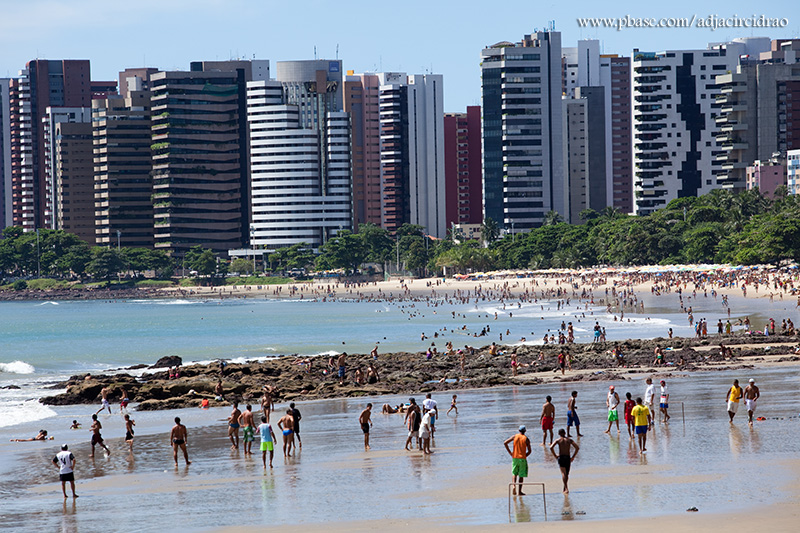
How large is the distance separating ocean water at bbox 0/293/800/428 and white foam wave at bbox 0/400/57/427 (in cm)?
4

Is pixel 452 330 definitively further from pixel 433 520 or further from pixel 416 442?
pixel 433 520

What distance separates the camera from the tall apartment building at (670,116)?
18425cm

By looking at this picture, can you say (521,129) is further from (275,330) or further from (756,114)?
(275,330)

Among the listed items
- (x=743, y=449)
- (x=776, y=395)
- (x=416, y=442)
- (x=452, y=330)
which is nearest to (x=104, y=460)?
(x=416, y=442)

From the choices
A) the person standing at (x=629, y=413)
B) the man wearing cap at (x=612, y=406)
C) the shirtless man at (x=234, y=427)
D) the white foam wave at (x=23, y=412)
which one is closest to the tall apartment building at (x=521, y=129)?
the white foam wave at (x=23, y=412)

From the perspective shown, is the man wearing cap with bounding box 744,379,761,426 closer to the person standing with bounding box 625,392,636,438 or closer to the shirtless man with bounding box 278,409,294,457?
the person standing with bounding box 625,392,636,438

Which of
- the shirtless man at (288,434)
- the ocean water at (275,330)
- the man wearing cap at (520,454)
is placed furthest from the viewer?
the ocean water at (275,330)

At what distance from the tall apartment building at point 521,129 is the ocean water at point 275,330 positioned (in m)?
69.4

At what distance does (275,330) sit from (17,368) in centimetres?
3085

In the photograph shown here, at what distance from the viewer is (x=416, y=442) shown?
1073 inches

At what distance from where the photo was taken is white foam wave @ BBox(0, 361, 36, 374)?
57500 millimetres

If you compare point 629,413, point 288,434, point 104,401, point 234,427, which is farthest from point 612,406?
point 104,401

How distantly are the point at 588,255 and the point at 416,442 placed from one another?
410 ft

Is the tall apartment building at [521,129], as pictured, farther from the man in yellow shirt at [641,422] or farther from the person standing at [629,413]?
the man in yellow shirt at [641,422]
